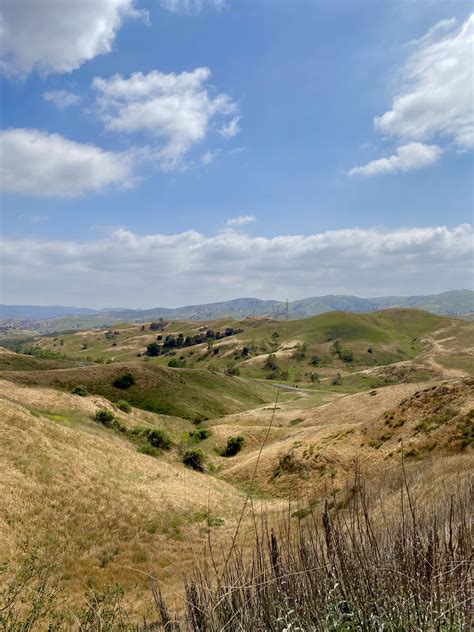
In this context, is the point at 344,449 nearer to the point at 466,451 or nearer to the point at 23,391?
the point at 466,451

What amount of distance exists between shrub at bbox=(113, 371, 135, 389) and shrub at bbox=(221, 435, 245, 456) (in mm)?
39416

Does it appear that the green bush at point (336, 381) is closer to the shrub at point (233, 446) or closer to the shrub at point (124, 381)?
the shrub at point (124, 381)

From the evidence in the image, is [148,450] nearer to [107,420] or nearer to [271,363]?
[107,420]

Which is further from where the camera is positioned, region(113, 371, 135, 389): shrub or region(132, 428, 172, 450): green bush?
region(113, 371, 135, 389): shrub

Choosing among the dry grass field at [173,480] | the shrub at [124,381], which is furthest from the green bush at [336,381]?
the shrub at [124,381]

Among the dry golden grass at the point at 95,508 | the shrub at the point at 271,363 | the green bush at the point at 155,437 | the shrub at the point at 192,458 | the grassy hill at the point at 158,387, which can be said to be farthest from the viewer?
the shrub at the point at 271,363

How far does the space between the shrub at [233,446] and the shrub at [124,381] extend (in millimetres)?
39416

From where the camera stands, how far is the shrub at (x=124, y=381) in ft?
288

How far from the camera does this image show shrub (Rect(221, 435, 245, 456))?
5556 cm

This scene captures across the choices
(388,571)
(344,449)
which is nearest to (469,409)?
(344,449)

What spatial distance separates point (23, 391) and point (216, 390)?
6181cm

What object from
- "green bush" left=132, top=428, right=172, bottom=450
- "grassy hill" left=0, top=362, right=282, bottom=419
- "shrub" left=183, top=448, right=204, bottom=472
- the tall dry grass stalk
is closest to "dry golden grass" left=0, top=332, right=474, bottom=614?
the tall dry grass stalk

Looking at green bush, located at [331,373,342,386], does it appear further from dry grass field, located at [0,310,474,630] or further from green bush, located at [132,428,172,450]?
green bush, located at [132,428,172,450]

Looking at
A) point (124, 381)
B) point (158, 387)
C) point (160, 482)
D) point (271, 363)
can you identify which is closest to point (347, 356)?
point (271, 363)
